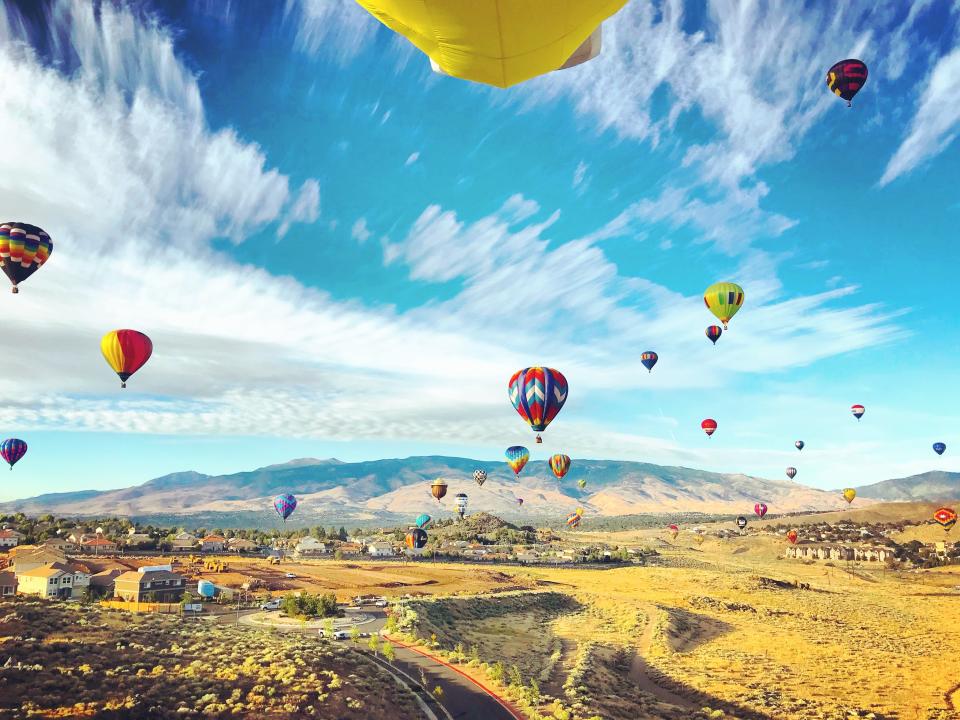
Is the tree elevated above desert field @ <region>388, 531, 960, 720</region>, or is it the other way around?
the tree

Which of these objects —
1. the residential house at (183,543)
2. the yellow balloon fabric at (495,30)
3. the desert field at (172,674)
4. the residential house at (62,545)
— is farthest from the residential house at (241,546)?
the yellow balloon fabric at (495,30)

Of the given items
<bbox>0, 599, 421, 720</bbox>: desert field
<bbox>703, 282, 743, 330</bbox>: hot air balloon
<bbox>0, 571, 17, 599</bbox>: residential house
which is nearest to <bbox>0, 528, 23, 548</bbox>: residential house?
<bbox>0, 571, 17, 599</bbox>: residential house

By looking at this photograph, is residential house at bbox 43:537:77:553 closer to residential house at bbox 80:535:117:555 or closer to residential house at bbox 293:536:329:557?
residential house at bbox 80:535:117:555

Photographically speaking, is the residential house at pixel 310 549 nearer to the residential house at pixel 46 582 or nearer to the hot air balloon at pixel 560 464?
the hot air balloon at pixel 560 464

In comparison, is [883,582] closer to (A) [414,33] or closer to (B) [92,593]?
(B) [92,593]

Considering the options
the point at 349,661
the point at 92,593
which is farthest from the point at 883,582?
the point at 92,593

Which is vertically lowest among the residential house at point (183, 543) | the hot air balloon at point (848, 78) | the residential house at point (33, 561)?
the residential house at point (183, 543)
